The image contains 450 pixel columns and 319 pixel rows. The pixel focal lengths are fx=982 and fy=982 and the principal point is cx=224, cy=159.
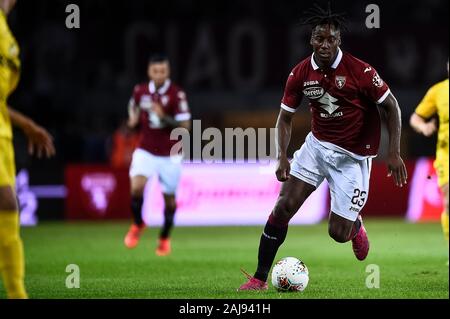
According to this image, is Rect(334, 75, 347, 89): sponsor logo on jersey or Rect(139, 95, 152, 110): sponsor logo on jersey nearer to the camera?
Rect(334, 75, 347, 89): sponsor logo on jersey

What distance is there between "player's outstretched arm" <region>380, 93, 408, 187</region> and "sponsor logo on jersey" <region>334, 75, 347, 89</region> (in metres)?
0.35

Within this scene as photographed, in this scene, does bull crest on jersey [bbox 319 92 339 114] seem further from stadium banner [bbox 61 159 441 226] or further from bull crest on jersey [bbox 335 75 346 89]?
stadium banner [bbox 61 159 441 226]

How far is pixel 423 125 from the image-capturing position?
391 inches

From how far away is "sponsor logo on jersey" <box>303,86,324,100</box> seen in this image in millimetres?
7781

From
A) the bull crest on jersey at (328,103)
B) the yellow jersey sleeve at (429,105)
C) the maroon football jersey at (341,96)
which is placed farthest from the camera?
the yellow jersey sleeve at (429,105)

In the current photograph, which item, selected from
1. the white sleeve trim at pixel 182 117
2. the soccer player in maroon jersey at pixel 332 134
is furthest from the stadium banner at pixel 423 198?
the soccer player in maroon jersey at pixel 332 134

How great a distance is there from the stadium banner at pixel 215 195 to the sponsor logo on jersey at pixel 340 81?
9605 mm

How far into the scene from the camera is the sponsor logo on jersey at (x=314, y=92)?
25.5 ft

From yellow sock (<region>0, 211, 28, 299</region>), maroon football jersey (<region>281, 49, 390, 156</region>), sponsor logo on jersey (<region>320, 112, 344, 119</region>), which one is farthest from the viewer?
sponsor logo on jersey (<region>320, 112, 344, 119</region>)

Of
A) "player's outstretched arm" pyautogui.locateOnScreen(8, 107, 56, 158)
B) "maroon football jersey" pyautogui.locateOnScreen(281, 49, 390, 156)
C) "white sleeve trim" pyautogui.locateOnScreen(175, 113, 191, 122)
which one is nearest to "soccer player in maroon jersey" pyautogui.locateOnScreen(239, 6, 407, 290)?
"maroon football jersey" pyautogui.locateOnScreen(281, 49, 390, 156)

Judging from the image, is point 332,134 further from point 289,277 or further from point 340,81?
point 289,277

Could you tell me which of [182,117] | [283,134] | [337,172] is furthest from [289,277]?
[182,117]

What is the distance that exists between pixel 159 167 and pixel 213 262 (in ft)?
6.48

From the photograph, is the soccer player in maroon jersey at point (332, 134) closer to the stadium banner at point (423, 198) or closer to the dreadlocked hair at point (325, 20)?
the dreadlocked hair at point (325, 20)
